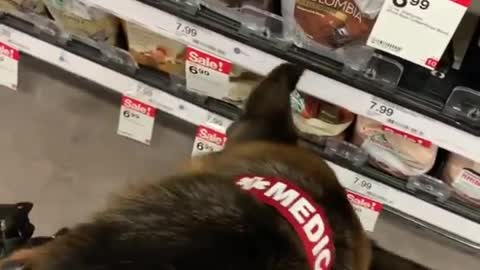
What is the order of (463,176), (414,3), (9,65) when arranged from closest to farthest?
(414,3), (463,176), (9,65)

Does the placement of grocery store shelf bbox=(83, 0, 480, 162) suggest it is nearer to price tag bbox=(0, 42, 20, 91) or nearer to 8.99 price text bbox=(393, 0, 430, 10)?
8.99 price text bbox=(393, 0, 430, 10)

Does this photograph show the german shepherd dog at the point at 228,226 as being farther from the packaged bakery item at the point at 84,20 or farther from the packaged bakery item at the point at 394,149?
the packaged bakery item at the point at 84,20

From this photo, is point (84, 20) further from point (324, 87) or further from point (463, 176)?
point (463, 176)

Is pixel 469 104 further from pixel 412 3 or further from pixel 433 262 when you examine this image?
pixel 433 262

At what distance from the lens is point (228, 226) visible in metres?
0.90

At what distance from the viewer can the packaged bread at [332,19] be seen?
50.1 inches

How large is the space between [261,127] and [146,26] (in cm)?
33

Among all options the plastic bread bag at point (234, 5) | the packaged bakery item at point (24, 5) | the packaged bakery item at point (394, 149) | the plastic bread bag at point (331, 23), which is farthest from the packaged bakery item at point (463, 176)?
the packaged bakery item at point (24, 5)

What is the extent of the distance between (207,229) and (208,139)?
83cm

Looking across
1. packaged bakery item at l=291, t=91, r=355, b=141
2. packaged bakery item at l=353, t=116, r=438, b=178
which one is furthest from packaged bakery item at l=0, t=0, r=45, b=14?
packaged bakery item at l=353, t=116, r=438, b=178

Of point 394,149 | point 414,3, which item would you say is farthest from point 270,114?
point 394,149

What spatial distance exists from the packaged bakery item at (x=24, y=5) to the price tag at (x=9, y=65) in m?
0.09

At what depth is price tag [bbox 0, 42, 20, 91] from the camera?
5.77 ft

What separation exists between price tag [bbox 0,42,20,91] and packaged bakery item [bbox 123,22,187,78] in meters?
0.26
